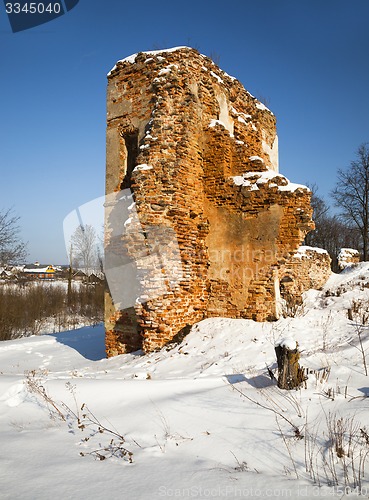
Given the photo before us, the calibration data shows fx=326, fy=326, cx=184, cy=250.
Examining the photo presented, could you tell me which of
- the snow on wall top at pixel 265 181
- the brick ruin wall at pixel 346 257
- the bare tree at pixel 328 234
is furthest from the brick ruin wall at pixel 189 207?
the bare tree at pixel 328 234

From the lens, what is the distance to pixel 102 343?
446 inches

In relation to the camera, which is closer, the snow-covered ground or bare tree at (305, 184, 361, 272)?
the snow-covered ground

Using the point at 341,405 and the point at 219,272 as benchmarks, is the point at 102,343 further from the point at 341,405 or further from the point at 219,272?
the point at 341,405

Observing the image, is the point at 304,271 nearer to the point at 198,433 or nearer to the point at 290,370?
the point at 290,370

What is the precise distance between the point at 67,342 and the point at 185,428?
9629mm

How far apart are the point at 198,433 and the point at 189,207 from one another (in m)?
5.29

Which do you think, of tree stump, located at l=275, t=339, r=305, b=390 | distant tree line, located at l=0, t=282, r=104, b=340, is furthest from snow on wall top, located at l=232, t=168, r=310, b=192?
distant tree line, located at l=0, t=282, r=104, b=340

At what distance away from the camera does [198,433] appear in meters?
3.15

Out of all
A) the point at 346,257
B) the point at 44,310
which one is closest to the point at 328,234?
the point at 346,257

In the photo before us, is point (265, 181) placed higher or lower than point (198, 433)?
higher

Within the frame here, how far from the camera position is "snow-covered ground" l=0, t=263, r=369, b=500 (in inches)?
93.4

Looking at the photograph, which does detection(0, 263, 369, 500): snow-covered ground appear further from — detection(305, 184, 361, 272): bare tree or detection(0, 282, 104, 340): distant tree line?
detection(305, 184, 361, 272): bare tree

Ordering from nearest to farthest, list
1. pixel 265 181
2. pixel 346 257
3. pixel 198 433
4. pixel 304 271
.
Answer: pixel 198 433
pixel 265 181
pixel 304 271
pixel 346 257

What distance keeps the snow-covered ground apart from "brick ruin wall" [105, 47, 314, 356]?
1.89m
